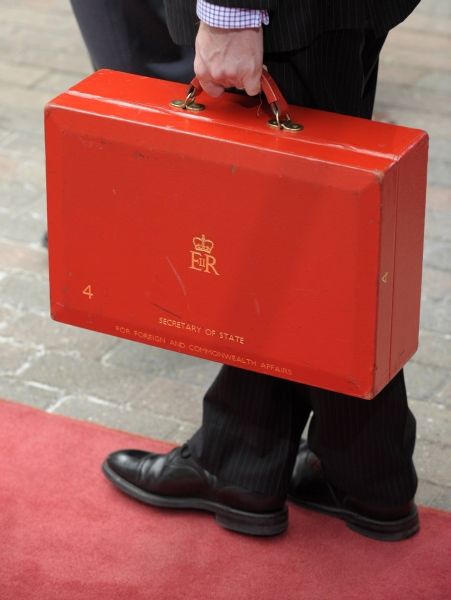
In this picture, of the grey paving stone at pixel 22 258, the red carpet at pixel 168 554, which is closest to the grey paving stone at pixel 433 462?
the red carpet at pixel 168 554

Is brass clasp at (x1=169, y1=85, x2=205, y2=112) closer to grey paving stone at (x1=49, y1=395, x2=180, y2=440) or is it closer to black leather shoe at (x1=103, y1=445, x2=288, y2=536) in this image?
black leather shoe at (x1=103, y1=445, x2=288, y2=536)

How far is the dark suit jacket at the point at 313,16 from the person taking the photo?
5.50 ft

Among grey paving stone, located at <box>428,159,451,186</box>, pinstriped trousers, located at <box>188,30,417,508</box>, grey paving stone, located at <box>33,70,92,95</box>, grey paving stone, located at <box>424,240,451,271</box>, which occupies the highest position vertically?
pinstriped trousers, located at <box>188,30,417,508</box>

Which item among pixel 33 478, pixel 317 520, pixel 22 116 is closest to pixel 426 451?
pixel 317 520

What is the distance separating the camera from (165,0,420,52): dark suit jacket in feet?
5.50

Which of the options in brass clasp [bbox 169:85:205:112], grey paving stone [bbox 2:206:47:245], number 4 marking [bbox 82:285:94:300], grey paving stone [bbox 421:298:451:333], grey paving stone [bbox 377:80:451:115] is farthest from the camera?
grey paving stone [bbox 377:80:451:115]

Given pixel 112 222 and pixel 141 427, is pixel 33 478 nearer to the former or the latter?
pixel 141 427

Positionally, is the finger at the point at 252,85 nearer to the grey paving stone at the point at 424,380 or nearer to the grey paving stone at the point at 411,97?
the grey paving stone at the point at 424,380

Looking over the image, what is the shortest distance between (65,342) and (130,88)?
1101 mm

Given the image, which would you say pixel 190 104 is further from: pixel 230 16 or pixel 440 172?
pixel 440 172

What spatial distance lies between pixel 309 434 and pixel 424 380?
587 mm

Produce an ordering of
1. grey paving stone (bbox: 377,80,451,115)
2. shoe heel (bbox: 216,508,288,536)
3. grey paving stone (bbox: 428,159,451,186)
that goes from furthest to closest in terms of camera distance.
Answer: grey paving stone (bbox: 377,80,451,115) < grey paving stone (bbox: 428,159,451,186) < shoe heel (bbox: 216,508,288,536)

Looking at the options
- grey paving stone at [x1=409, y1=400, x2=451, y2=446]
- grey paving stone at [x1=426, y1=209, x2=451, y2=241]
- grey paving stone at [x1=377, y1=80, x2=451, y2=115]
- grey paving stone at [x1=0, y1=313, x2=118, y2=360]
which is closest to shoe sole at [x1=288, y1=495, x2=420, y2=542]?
grey paving stone at [x1=409, y1=400, x2=451, y2=446]

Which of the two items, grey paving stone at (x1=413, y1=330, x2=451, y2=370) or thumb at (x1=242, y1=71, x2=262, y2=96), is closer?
thumb at (x1=242, y1=71, x2=262, y2=96)
